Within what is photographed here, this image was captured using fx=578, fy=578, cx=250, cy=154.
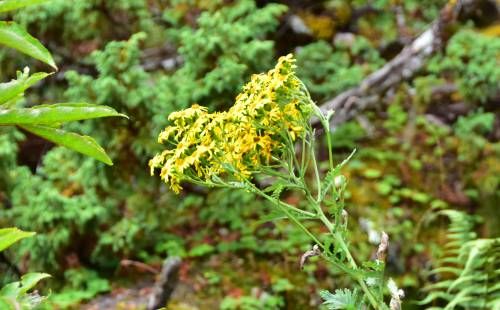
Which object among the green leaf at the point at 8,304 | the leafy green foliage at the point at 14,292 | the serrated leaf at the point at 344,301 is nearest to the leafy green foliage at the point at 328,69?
the serrated leaf at the point at 344,301

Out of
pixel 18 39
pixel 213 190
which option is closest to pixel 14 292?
pixel 18 39

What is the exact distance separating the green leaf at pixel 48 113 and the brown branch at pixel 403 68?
12.8 ft

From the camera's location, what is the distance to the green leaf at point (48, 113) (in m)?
1.14

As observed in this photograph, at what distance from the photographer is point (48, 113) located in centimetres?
117

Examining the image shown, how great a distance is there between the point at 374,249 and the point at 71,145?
11.5 feet

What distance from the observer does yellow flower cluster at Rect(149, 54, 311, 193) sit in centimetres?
174

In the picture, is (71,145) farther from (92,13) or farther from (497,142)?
(497,142)

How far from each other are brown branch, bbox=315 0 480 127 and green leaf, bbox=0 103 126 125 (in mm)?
3905

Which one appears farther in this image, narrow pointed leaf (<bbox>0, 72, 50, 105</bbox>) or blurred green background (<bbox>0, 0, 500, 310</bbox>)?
blurred green background (<bbox>0, 0, 500, 310</bbox>)

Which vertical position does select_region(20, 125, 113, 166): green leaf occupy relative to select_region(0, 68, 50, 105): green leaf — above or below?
below

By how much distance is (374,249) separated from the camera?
4.38 metres

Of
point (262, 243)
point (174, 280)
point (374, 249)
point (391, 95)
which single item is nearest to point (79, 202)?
point (174, 280)

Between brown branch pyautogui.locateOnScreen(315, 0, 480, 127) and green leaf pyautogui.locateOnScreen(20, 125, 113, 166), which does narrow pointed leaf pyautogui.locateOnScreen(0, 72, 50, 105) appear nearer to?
green leaf pyautogui.locateOnScreen(20, 125, 113, 166)

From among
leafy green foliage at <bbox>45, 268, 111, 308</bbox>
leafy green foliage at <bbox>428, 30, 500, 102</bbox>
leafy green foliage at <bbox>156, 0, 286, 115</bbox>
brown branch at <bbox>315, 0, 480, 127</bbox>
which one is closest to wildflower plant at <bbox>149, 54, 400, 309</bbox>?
leafy green foliage at <bbox>156, 0, 286, 115</bbox>
